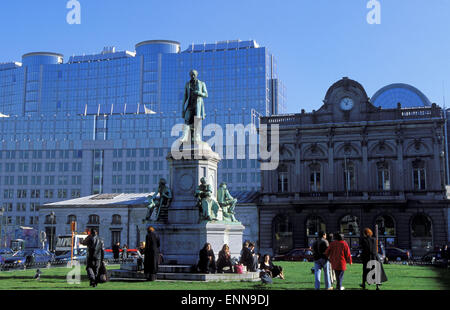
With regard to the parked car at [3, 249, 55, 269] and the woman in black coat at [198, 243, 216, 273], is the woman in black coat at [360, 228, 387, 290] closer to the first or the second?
the woman in black coat at [198, 243, 216, 273]

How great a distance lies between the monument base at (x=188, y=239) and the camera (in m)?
23.0

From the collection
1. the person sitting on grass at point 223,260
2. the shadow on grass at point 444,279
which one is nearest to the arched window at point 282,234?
the shadow on grass at point 444,279

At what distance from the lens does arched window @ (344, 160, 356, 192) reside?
59.8 metres

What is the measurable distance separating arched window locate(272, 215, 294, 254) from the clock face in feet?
44.4

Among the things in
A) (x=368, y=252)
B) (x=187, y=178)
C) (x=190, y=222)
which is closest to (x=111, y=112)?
(x=187, y=178)

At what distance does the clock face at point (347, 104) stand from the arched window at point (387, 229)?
12.2 meters

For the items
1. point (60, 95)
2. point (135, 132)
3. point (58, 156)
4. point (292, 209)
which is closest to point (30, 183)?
point (58, 156)

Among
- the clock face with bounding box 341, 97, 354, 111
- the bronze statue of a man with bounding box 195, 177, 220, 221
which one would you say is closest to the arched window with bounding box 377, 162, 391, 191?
the clock face with bounding box 341, 97, 354, 111

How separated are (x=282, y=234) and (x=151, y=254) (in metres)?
42.9

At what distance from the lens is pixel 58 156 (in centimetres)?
12088

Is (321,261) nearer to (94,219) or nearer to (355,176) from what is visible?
(355,176)

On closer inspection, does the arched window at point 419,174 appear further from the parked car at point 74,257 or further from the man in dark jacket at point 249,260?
the man in dark jacket at point 249,260

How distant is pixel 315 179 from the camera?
61.1 m
